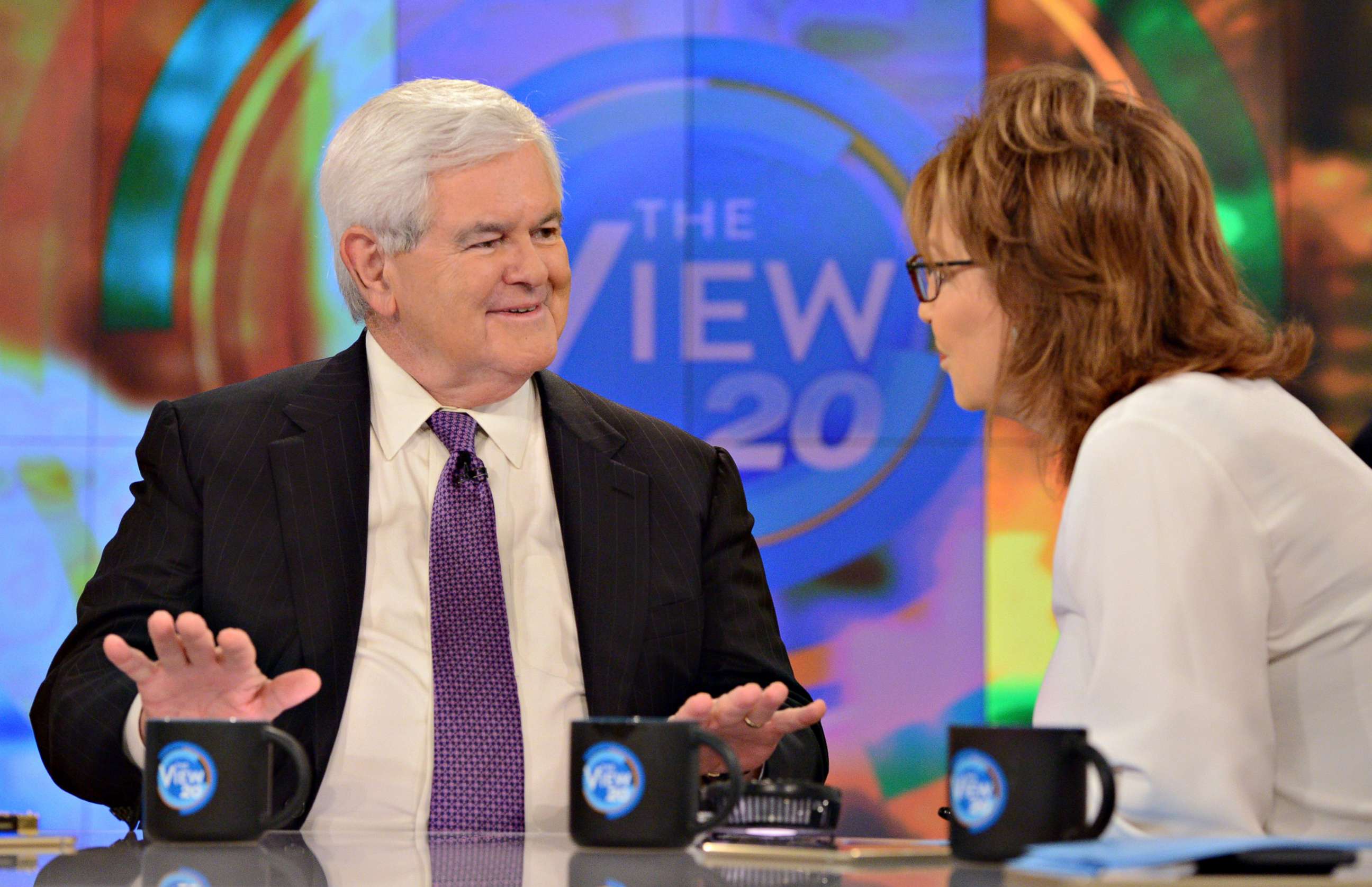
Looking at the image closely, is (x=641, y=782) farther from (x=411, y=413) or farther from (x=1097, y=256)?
(x=411, y=413)

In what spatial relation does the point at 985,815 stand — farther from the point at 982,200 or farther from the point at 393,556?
the point at 393,556

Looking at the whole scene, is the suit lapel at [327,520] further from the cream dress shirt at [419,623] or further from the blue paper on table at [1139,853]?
the blue paper on table at [1139,853]

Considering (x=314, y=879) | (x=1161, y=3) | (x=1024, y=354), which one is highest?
(x=1161, y=3)

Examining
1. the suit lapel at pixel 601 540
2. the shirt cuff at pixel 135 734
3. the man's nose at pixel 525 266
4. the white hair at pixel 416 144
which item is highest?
the white hair at pixel 416 144

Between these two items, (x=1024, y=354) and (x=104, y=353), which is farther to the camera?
(x=104, y=353)

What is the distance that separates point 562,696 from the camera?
1932mm

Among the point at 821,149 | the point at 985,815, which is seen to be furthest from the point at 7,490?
the point at 985,815

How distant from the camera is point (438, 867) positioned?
1217 mm

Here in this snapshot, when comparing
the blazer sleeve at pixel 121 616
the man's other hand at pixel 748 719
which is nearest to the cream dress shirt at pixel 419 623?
the blazer sleeve at pixel 121 616

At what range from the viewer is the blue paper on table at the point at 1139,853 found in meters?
0.96

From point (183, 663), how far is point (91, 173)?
9.55 feet

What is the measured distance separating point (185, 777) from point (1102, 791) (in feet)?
2.47

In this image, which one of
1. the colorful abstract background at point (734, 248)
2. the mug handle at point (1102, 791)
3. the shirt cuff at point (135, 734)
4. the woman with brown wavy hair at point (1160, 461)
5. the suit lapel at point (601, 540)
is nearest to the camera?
the mug handle at point (1102, 791)

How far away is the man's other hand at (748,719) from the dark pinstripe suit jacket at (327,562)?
0.20 meters
